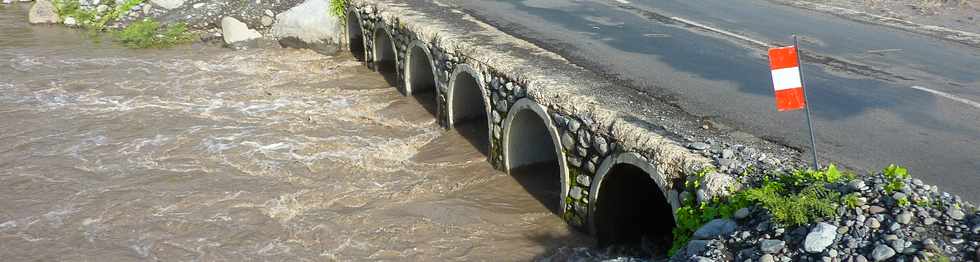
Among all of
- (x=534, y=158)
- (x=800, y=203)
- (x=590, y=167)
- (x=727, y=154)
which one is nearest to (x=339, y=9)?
(x=534, y=158)

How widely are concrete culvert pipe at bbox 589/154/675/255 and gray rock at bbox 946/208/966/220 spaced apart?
325cm

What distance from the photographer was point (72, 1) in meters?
21.0

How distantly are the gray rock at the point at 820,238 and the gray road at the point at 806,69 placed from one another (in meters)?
2.37

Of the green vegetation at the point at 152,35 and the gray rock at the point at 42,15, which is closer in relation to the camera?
the green vegetation at the point at 152,35

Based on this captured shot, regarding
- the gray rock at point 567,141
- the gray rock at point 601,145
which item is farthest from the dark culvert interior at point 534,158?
the gray rock at point 601,145

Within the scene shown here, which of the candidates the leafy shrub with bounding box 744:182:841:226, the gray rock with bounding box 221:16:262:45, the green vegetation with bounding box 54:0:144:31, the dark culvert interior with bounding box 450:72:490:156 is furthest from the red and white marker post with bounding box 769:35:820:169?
the green vegetation with bounding box 54:0:144:31

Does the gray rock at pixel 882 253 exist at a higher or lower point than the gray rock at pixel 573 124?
higher

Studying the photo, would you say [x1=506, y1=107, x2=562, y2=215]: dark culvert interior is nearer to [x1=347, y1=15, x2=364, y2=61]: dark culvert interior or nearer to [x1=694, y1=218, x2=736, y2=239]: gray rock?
[x1=694, y1=218, x2=736, y2=239]: gray rock

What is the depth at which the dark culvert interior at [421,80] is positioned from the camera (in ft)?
46.5

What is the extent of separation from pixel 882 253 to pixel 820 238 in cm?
40

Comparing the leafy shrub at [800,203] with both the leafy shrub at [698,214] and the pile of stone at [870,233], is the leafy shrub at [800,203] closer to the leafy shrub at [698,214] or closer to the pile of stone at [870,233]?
the pile of stone at [870,233]

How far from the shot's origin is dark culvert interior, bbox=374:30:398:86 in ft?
52.7

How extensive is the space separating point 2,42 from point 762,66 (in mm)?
16922

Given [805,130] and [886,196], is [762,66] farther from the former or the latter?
[886,196]
